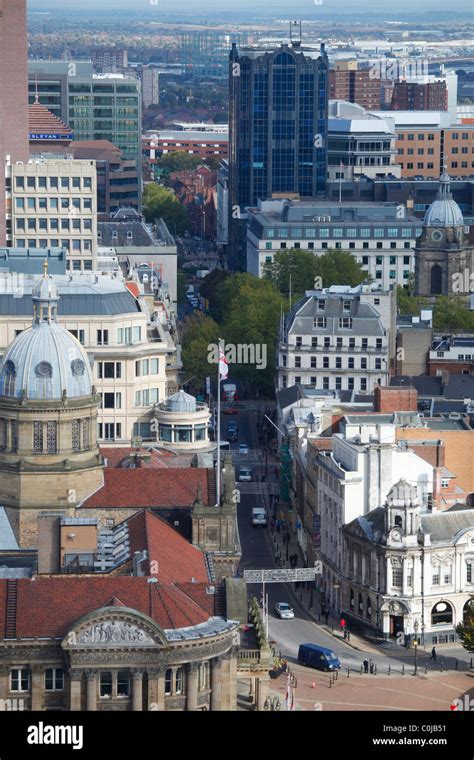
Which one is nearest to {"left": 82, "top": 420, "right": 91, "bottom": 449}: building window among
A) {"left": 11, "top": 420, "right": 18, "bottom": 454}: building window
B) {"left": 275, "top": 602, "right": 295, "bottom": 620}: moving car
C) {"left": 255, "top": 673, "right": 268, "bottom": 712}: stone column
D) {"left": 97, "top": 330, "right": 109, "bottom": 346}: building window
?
{"left": 11, "top": 420, "right": 18, "bottom": 454}: building window

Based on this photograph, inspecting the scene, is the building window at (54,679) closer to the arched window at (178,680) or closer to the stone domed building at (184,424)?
the arched window at (178,680)

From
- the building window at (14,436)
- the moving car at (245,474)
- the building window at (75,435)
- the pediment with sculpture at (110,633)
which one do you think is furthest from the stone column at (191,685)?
the moving car at (245,474)

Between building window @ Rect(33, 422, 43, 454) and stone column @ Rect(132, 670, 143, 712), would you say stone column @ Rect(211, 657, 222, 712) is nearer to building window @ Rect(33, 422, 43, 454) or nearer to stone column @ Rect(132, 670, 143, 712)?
stone column @ Rect(132, 670, 143, 712)

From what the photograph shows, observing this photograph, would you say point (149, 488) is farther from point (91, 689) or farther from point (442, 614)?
point (91, 689)

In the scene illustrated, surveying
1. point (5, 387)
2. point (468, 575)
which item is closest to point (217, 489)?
point (5, 387)

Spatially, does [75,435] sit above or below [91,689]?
above

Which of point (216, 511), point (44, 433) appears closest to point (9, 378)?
point (44, 433)
